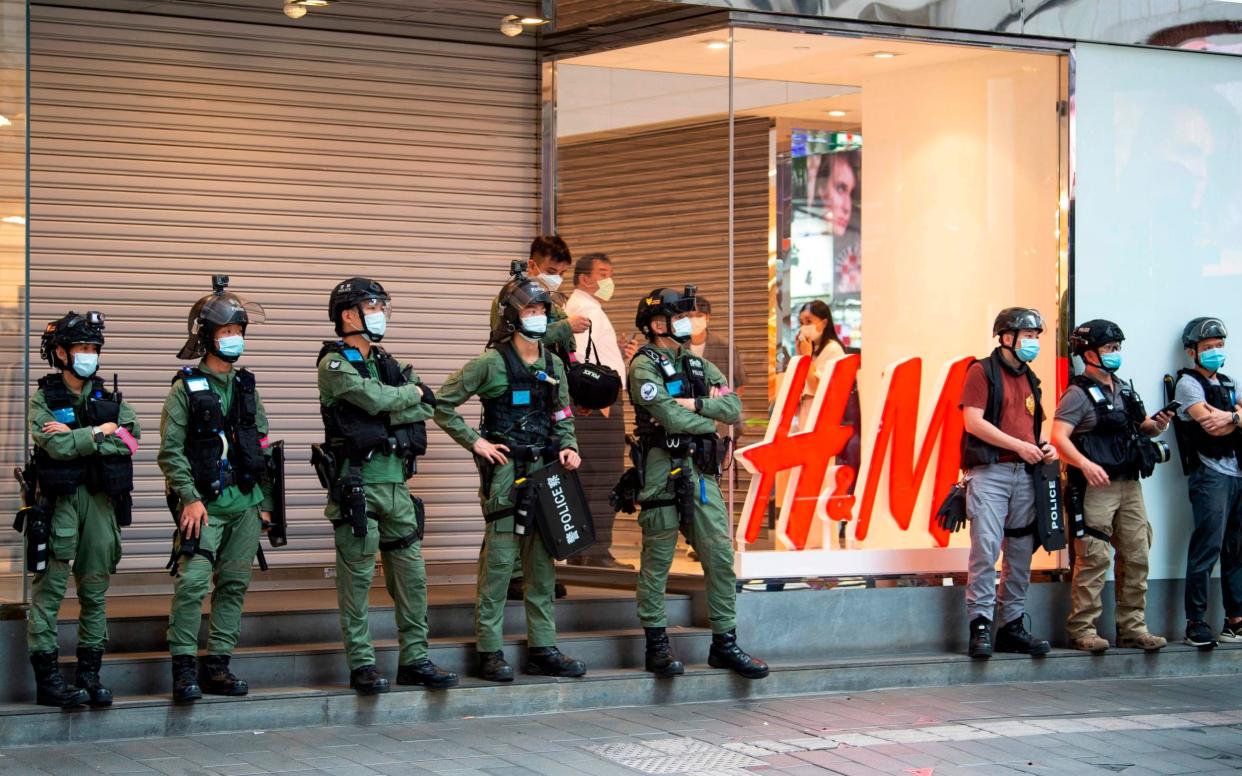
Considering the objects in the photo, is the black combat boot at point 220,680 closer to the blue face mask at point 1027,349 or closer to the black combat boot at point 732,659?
the black combat boot at point 732,659

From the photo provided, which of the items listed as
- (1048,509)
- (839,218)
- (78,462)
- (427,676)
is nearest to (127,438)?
(78,462)

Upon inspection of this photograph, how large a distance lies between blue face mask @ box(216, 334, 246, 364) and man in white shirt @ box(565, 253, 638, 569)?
8.44 feet

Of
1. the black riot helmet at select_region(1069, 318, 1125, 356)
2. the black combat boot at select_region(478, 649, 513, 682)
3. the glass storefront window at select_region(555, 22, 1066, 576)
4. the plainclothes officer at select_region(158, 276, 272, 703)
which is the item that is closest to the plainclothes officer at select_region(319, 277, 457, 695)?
the black combat boot at select_region(478, 649, 513, 682)

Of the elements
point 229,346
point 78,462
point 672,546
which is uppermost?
point 229,346

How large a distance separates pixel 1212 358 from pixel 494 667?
4832 mm

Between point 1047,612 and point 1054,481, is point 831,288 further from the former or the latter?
point 1047,612

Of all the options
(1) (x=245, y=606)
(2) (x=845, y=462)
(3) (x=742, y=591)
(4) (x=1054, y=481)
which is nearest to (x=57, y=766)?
(1) (x=245, y=606)

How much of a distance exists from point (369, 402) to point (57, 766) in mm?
2108

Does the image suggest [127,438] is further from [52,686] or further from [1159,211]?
[1159,211]

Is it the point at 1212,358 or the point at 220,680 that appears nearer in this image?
the point at 220,680

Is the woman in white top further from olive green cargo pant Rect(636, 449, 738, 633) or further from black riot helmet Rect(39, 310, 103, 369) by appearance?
black riot helmet Rect(39, 310, 103, 369)

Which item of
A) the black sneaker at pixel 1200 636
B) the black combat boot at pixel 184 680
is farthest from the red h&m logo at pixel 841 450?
the black combat boot at pixel 184 680

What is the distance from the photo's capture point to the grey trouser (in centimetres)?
961

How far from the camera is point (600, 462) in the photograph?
32.9 ft
